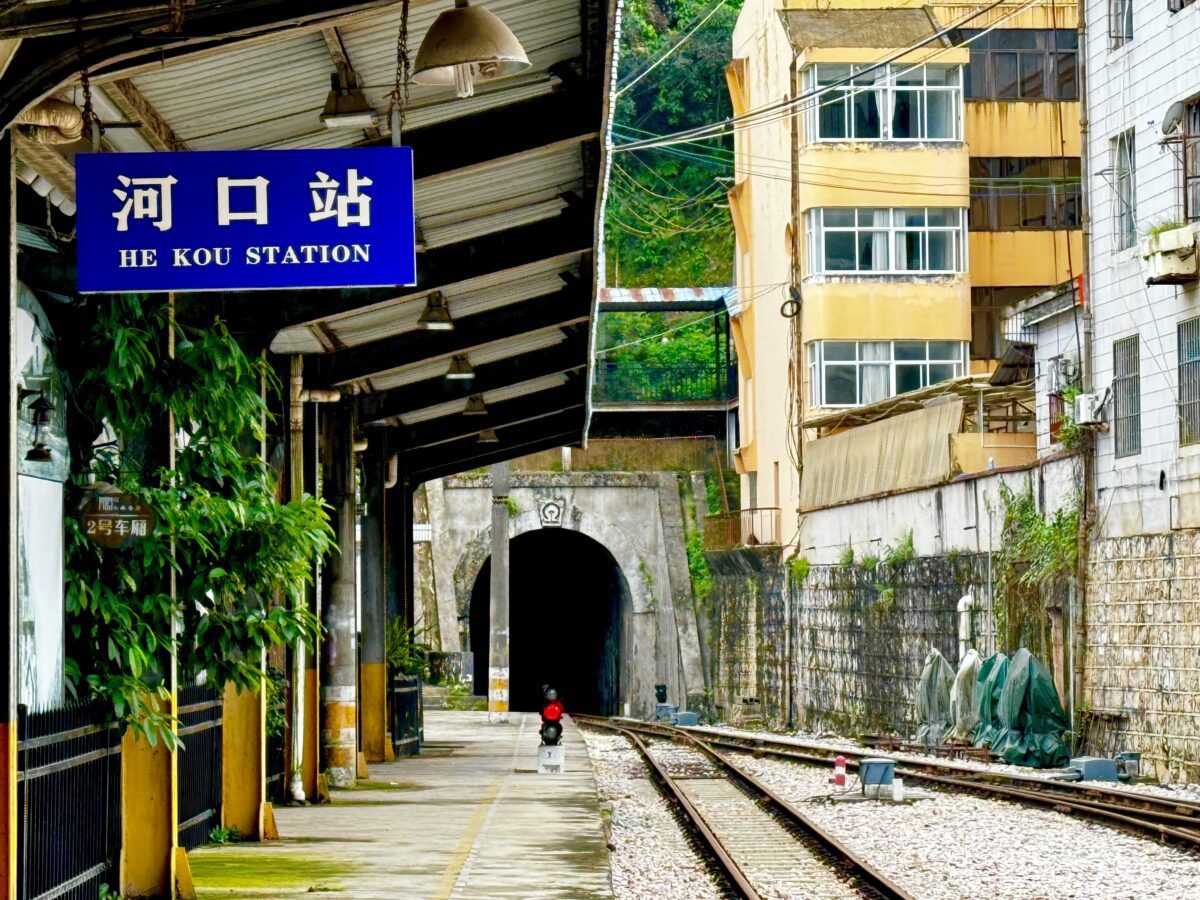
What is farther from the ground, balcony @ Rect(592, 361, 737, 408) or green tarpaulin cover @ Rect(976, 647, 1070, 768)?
balcony @ Rect(592, 361, 737, 408)

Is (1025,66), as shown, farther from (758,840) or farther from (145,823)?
(145,823)

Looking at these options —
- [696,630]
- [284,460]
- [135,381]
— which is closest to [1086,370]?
[284,460]

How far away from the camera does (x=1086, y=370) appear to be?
24.9m

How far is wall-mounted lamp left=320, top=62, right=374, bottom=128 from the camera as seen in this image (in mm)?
9555

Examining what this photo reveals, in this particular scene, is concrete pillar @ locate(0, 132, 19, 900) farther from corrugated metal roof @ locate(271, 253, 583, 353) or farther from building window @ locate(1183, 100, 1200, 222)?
building window @ locate(1183, 100, 1200, 222)

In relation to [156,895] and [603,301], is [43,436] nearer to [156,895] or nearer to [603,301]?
[156,895]

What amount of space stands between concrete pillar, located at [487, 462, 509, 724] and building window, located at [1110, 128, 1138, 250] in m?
14.4

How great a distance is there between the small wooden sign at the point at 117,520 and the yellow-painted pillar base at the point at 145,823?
116 cm

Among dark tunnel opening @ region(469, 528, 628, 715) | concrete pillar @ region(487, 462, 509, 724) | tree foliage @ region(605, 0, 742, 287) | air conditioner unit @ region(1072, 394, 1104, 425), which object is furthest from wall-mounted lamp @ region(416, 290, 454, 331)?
tree foliage @ region(605, 0, 742, 287)

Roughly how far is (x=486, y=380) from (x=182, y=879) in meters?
11.0

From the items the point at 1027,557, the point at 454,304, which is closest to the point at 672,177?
the point at 1027,557

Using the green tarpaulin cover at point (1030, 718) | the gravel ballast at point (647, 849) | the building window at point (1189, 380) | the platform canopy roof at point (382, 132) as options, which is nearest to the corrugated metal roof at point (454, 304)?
the platform canopy roof at point (382, 132)

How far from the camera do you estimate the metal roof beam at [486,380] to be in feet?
67.6

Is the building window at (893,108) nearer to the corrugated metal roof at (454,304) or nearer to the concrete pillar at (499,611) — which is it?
the concrete pillar at (499,611)
